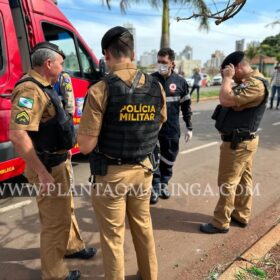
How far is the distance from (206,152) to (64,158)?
13.8ft

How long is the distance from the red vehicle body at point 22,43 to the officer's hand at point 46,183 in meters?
1.51

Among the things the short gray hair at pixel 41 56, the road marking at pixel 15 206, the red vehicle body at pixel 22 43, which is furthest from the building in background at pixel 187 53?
the short gray hair at pixel 41 56

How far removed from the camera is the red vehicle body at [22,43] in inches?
137

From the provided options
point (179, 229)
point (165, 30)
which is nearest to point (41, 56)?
point (179, 229)

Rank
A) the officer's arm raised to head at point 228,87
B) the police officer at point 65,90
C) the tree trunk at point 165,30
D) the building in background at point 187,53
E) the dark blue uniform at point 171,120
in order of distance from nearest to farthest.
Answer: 1. the police officer at point 65,90
2. the officer's arm raised to head at point 228,87
3. the dark blue uniform at point 171,120
4. the tree trunk at point 165,30
5. the building in background at point 187,53

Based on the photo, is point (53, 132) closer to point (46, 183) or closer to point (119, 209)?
point (46, 183)

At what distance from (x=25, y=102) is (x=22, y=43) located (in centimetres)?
212

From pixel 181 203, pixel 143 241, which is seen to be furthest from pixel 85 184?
pixel 143 241

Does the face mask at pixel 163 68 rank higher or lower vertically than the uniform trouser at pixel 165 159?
higher

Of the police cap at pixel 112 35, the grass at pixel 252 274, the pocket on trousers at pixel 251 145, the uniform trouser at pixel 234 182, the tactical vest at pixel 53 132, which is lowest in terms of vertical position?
the grass at pixel 252 274

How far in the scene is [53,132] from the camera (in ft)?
7.17

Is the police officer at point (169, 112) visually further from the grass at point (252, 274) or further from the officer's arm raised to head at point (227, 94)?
the grass at point (252, 274)

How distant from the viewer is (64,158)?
2.35 meters

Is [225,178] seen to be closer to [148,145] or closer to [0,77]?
[148,145]
